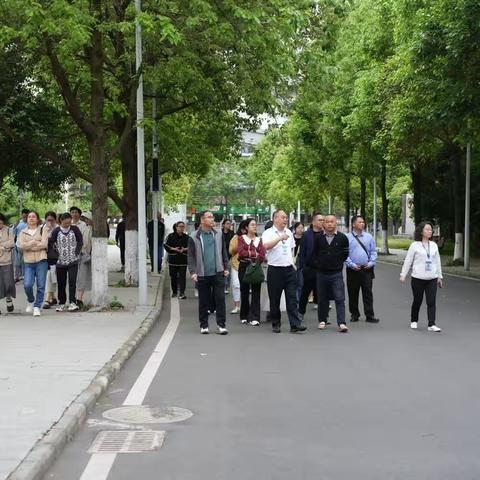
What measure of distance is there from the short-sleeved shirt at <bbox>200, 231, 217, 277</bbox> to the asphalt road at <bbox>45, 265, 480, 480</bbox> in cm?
96

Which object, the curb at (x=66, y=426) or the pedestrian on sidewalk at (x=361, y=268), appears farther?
the pedestrian on sidewalk at (x=361, y=268)

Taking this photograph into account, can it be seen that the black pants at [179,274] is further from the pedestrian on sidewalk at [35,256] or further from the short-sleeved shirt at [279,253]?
the short-sleeved shirt at [279,253]

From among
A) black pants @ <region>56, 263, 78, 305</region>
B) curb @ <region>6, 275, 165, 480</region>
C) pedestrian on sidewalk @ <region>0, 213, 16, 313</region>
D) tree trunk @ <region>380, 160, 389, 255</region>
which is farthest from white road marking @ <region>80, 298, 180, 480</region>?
tree trunk @ <region>380, 160, 389, 255</region>

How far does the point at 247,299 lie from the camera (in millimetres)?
13180

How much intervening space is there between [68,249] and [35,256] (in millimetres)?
720

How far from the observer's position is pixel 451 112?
17.9m

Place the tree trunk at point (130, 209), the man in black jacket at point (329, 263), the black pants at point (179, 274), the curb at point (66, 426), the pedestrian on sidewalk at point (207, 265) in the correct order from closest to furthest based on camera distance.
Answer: the curb at point (66, 426), the pedestrian on sidewalk at point (207, 265), the man in black jacket at point (329, 263), the black pants at point (179, 274), the tree trunk at point (130, 209)

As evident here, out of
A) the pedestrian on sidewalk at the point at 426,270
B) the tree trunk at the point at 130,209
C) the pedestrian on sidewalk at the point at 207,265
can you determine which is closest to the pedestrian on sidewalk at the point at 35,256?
the pedestrian on sidewalk at the point at 207,265

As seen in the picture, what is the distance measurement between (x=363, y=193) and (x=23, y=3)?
31930mm

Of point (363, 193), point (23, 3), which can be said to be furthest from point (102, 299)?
point (363, 193)

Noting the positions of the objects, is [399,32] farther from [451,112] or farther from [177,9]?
[177,9]

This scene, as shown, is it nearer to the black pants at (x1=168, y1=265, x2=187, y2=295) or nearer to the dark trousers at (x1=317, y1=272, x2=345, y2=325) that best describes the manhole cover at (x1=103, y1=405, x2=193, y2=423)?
the dark trousers at (x1=317, y1=272, x2=345, y2=325)

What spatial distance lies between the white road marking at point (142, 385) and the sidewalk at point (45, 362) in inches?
16.9

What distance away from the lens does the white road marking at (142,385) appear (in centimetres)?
515
